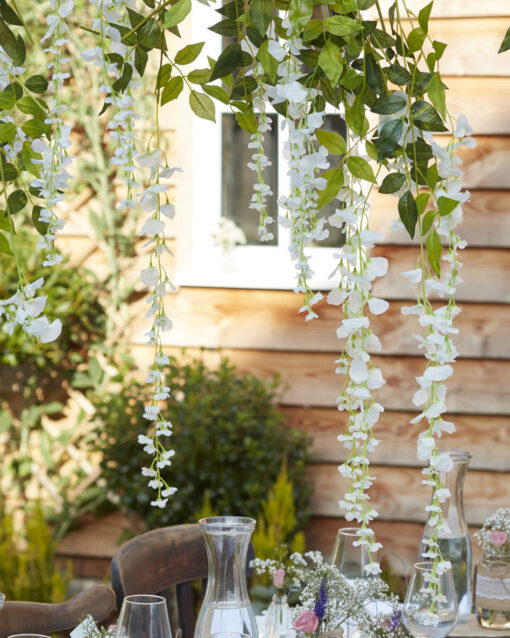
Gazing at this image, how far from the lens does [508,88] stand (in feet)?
9.50

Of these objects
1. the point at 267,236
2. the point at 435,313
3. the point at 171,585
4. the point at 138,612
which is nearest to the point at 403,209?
the point at 435,313

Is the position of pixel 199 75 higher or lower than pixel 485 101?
lower

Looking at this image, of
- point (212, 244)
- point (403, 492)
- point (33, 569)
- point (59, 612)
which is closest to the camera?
point (59, 612)

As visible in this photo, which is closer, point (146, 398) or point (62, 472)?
point (146, 398)

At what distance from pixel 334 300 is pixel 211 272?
2509 mm

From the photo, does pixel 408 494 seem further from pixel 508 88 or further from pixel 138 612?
pixel 138 612

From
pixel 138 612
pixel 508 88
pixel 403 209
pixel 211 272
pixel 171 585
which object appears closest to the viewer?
pixel 403 209

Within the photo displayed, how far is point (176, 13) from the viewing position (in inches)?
25.9

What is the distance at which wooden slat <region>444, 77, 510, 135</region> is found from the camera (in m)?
2.90

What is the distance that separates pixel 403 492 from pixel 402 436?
0.18m

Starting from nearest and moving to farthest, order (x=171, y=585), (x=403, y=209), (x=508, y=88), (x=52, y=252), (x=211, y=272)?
1. (x=403, y=209)
2. (x=52, y=252)
3. (x=171, y=585)
4. (x=508, y=88)
5. (x=211, y=272)

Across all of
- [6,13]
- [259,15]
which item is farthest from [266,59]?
[6,13]

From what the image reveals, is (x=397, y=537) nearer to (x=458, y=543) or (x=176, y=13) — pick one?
(x=458, y=543)

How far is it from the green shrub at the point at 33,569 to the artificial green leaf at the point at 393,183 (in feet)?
7.87
